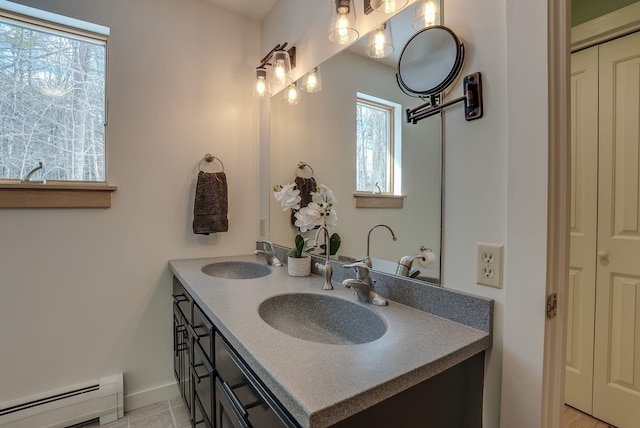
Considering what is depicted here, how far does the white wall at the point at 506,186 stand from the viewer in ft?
2.47

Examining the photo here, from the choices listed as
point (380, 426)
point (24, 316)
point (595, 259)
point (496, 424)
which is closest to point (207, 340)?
point (380, 426)

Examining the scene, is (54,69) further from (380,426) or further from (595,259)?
(595,259)

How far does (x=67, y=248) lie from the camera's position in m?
1.60

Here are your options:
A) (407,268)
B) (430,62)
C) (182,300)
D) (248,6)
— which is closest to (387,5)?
(430,62)

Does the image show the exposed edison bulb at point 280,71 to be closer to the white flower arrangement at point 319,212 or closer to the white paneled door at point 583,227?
the white flower arrangement at point 319,212

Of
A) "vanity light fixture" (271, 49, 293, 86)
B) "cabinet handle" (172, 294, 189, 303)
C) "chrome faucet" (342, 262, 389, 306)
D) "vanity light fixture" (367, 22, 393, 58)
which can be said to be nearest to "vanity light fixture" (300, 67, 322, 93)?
"vanity light fixture" (271, 49, 293, 86)

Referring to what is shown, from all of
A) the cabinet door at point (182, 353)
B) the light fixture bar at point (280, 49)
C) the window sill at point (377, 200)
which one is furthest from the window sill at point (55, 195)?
the window sill at point (377, 200)

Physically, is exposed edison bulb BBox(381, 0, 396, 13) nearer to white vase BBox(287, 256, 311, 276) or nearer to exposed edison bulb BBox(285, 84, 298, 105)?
exposed edison bulb BBox(285, 84, 298, 105)

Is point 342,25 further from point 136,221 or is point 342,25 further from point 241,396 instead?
point 136,221

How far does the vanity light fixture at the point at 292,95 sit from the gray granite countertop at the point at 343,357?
1.21 m

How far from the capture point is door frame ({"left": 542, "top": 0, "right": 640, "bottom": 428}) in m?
0.74

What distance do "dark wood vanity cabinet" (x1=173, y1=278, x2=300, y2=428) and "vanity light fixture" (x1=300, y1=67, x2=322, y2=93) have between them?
4.01 feet

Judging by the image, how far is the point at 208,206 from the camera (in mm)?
1852

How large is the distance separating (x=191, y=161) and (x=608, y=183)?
2373 mm
